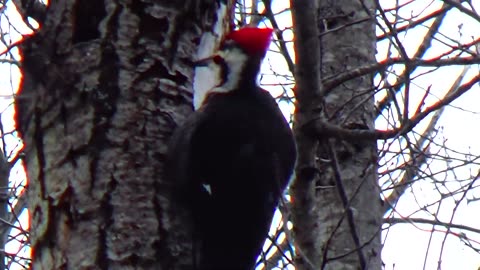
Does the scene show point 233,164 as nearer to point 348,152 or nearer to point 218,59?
→ point 218,59

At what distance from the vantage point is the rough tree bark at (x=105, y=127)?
2.41 metres

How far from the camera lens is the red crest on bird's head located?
2855mm

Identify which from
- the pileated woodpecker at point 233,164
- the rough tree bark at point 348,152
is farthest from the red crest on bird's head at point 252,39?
the rough tree bark at point 348,152

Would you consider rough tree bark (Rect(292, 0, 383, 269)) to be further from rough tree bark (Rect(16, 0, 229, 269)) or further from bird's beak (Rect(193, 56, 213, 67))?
rough tree bark (Rect(16, 0, 229, 269))

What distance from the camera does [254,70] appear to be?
291cm

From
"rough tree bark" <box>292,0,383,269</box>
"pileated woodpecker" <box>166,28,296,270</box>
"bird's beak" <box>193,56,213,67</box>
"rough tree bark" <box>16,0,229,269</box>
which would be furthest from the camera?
"rough tree bark" <box>292,0,383,269</box>

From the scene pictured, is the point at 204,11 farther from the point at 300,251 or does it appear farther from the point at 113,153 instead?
the point at 300,251

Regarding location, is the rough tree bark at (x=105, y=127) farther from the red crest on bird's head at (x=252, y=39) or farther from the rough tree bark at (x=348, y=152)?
the rough tree bark at (x=348, y=152)

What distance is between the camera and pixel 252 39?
2.85 m

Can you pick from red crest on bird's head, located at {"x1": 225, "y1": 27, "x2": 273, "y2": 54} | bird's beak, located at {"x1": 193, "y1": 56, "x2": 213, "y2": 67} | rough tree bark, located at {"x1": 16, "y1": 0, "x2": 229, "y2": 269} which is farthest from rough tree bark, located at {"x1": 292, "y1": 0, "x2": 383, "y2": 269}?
rough tree bark, located at {"x1": 16, "y1": 0, "x2": 229, "y2": 269}

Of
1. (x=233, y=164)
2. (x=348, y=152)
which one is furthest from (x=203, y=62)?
(x=348, y=152)

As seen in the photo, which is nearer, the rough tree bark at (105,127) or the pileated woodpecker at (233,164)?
the rough tree bark at (105,127)

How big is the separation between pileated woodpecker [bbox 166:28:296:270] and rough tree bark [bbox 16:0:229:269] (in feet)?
0.22

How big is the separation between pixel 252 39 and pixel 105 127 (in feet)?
1.88
